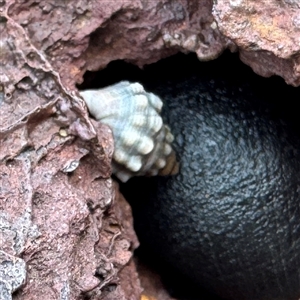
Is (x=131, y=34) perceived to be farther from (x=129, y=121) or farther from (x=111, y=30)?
(x=129, y=121)

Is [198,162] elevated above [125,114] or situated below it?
below

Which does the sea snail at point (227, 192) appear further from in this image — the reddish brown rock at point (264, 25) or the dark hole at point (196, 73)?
the reddish brown rock at point (264, 25)

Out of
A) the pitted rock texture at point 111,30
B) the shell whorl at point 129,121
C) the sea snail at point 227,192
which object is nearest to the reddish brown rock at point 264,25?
the pitted rock texture at point 111,30

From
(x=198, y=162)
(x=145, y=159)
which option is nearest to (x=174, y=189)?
(x=198, y=162)

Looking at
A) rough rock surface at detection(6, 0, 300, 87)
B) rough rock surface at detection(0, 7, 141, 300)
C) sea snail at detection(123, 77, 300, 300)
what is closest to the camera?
rough rock surface at detection(0, 7, 141, 300)

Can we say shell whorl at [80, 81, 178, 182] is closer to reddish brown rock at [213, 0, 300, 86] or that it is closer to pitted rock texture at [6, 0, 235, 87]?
pitted rock texture at [6, 0, 235, 87]

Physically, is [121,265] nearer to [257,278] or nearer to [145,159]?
[145,159]

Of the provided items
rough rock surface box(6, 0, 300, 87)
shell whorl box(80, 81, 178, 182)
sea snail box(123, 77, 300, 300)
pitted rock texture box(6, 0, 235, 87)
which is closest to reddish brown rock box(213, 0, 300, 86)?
rough rock surface box(6, 0, 300, 87)
